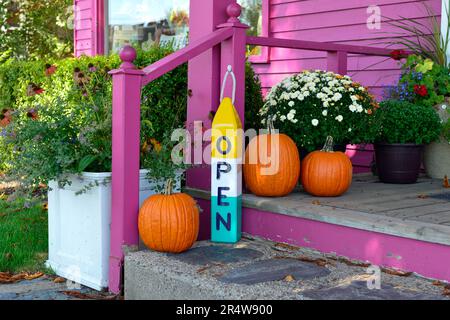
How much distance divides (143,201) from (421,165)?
230 cm

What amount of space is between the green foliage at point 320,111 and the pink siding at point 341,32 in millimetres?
1212

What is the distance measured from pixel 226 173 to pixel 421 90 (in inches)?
70.6

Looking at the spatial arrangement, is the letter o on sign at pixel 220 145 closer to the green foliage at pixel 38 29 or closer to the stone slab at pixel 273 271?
the stone slab at pixel 273 271

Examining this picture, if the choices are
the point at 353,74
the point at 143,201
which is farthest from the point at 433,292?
the point at 353,74

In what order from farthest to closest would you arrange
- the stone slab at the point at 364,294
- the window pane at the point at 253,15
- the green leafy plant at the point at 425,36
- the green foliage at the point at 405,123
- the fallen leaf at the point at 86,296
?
the window pane at the point at 253,15 < the green leafy plant at the point at 425,36 < the green foliage at the point at 405,123 < the fallen leaf at the point at 86,296 < the stone slab at the point at 364,294

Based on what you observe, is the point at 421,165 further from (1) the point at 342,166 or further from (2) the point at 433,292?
(2) the point at 433,292

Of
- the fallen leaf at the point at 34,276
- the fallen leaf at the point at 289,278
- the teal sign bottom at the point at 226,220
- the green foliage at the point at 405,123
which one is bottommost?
the fallen leaf at the point at 34,276

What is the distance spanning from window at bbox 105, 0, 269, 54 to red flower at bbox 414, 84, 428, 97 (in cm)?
264

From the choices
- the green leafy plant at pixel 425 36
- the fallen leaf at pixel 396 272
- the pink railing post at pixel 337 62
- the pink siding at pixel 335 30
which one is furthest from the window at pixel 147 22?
the fallen leaf at pixel 396 272

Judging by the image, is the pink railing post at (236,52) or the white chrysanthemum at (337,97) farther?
the white chrysanthemum at (337,97)

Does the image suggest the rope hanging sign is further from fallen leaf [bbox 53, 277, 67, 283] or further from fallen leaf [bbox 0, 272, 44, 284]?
fallen leaf [bbox 0, 272, 44, 284]

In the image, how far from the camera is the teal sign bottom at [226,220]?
3229 millimetres

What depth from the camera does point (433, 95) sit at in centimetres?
430

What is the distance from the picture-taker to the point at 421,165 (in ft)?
14.9
